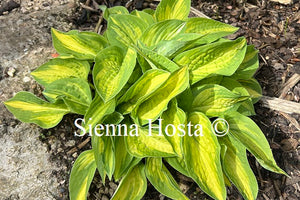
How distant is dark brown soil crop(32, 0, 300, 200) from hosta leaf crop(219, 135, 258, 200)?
11.7 inches

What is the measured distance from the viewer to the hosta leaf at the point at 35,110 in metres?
1.97

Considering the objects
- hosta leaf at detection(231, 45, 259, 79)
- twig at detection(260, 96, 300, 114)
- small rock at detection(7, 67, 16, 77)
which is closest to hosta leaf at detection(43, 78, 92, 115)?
small rock at detection(7, 67, 16, 77)

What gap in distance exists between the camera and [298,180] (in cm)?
214

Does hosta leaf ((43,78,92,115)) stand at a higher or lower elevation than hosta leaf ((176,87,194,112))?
lower

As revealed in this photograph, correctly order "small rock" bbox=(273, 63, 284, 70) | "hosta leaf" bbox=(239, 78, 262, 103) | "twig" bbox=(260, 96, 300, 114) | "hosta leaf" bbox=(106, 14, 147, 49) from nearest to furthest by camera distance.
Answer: "hosta leaf" bbox=(106, 14, 147, 49) → "hosta leaf" bbox=(239, 78, 262, 103) → "twig" bbox=(260, 96, 300, 114) → "small rock" bbox=(273, 63, 284, 70)

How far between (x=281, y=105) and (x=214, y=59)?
2.49ft

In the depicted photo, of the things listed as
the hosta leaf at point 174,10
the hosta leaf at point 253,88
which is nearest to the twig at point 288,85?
the hosta leaf at point 253,88

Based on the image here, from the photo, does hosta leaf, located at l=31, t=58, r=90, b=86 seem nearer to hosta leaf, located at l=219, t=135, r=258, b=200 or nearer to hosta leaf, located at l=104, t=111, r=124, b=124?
hosta leaf, located at l=104, t=111, r=124, b=124

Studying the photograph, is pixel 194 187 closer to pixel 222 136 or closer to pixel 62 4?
pixel 222 136

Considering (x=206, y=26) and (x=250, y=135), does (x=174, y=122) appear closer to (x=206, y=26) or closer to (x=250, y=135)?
(x=250, y=135)

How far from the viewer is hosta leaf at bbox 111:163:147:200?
73.4 inches

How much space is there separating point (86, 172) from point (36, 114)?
1.39ft

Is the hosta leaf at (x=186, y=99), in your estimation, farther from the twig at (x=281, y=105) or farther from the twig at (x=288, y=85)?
the twig at (x=288, y=85)

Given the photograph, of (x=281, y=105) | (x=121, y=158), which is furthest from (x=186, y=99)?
(x=281, y=105)
